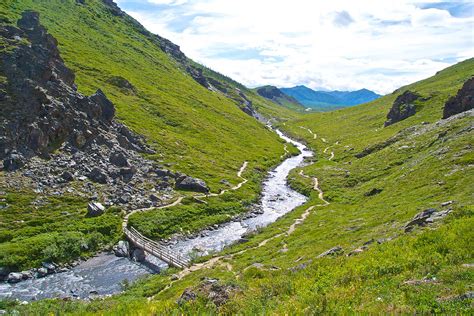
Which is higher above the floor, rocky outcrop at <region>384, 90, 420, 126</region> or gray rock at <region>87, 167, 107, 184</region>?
rocky outcrop at <region>384, 90, 420, 126</region>

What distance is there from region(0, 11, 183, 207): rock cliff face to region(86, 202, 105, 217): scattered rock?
4.05 m

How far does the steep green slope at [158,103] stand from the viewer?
3723 inches

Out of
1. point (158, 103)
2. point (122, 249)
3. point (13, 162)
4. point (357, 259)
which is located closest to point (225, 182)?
point (122, 249)

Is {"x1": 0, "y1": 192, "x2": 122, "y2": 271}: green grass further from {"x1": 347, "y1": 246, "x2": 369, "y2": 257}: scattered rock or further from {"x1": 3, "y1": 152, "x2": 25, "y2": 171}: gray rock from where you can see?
{"x1": 347, "y1": 246, "x2": 369, "y2": 257}: scattered rock

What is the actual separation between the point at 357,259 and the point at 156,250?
2690 cm

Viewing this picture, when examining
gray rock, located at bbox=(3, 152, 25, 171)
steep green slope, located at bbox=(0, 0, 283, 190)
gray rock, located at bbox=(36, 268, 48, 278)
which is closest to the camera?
gray rock, located at bbox=(36, 268, 48, 278)

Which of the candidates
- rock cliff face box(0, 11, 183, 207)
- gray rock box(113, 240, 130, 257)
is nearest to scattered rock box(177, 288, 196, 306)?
gray rock box(113, 240, 130, 257)

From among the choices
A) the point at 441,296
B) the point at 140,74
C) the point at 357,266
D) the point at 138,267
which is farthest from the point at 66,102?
the point at 140,74

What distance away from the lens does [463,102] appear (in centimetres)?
8888

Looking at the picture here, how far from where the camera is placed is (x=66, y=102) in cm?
6881

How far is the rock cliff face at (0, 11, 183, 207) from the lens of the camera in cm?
5434

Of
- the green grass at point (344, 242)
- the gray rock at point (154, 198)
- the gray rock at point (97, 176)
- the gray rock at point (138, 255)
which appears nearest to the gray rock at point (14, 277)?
the green grass at point (344, 242)

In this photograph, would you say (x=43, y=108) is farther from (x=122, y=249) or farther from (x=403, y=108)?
(x=403, y=108)

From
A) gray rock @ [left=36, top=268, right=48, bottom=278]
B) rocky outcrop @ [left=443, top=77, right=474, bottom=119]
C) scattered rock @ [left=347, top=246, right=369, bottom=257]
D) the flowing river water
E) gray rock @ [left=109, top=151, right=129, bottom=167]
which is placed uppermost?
rocky outcrop @ [left=443, top=77, right=474, bottom=119]
